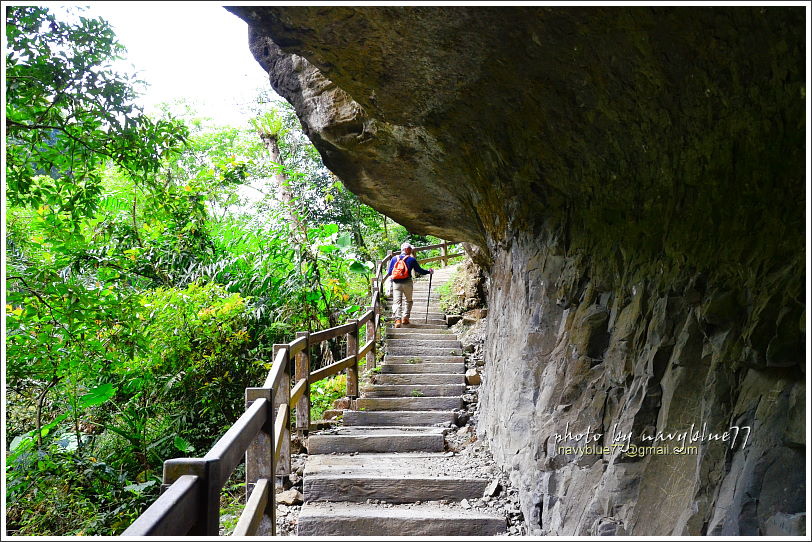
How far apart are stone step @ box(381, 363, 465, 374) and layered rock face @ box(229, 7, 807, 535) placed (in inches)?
155

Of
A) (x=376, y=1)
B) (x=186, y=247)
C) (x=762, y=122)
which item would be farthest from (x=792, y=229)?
(x=186, y=247)

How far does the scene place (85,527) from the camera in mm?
5504

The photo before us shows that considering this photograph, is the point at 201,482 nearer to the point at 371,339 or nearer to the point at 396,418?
the point at 396,418

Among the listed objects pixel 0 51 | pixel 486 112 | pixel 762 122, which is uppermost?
pixel 486 112

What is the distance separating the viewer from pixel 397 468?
4812 millimetres

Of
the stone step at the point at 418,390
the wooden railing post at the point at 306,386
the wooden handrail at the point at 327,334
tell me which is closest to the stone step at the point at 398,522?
the wooden railing post at the point at 306,386

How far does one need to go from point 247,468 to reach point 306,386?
2554 millimetres

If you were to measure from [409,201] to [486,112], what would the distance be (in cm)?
305

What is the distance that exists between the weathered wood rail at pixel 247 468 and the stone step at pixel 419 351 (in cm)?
342

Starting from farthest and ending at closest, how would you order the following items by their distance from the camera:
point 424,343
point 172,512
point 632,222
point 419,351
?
point 424,343 → point 419,351 → point 632,222 → point 172,512

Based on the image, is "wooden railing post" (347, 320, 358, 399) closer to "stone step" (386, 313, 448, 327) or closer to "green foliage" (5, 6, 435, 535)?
"green foliage" (5, 6, 435, 535)

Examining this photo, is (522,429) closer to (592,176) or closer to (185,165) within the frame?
(592,176)

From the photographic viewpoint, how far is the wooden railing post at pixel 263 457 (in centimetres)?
287

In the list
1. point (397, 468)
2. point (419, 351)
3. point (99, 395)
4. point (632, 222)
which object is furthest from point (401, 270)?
point (632, 222)
